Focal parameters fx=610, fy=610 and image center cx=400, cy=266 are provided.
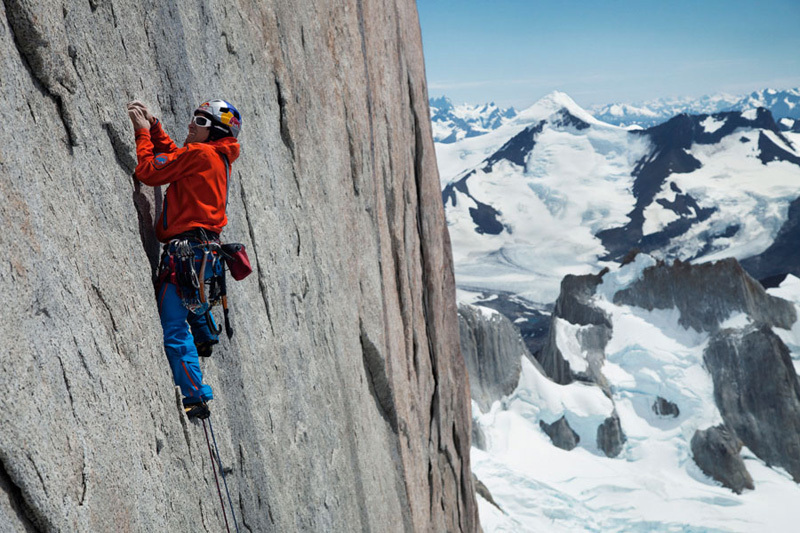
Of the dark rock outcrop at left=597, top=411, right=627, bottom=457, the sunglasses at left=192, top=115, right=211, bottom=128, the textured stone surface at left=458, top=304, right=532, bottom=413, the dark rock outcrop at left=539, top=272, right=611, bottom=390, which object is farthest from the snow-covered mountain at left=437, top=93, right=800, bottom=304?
the sunglasses at left=192, top=115, right=211, bottom=128

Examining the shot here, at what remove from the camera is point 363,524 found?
8148 mm

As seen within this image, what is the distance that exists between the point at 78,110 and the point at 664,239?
519ft

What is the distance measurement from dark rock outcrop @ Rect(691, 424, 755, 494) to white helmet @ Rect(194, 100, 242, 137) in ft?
155

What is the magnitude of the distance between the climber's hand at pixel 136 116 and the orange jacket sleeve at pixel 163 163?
33 millimetres

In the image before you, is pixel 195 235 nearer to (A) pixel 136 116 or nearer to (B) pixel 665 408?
(A) pixel 136 116

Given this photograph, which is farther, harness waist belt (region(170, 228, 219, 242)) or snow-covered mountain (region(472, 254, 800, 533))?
snow-covered mountain (region(472, 254, 800, 533))

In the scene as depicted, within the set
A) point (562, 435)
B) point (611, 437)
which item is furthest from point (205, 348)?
point (611, 437)

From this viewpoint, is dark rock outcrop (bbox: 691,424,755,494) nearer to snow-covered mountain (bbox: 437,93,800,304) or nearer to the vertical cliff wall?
the vertical cliff wall

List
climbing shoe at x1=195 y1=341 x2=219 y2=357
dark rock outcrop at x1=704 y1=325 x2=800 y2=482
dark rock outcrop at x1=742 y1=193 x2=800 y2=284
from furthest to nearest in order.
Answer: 1. dark rock outcrop at x1=742 y1=193 x2=800 y2=284
2. dark rock outcrop at x1=704 y1=325 x2=800 y2=482
3. climbing shoe at x1=195 y1=341 x2=219 y2=357

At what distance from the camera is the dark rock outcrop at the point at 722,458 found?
42.7 meters

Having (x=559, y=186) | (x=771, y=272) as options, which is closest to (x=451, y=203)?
(x=559, y=186)

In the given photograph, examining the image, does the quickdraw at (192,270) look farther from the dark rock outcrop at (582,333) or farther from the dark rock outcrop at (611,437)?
the dark rock outcrop at (582,333)

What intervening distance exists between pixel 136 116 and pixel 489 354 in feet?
170

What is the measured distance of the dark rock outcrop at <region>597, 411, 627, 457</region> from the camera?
47.6 metres
